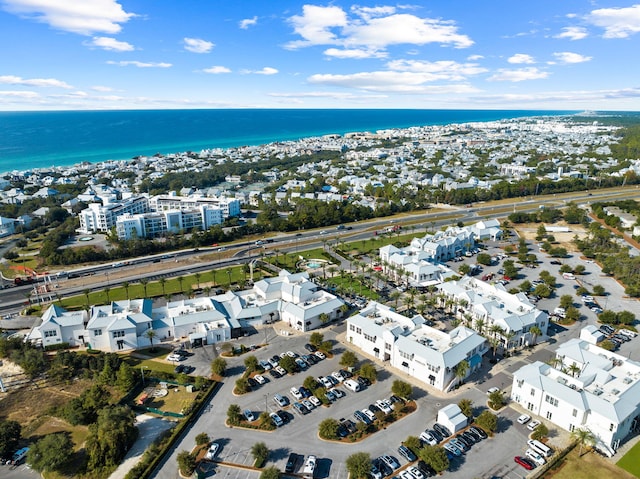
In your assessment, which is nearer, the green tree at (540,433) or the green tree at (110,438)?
the green tree at (110,438)

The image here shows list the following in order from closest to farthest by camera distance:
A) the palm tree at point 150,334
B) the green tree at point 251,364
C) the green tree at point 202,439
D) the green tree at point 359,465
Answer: the green tree at point 359,465, the green tree at point 202,439, the green tree at point 251,364, the palm tree at point 150,334

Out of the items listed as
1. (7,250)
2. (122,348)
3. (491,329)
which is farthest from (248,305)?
(7,250)

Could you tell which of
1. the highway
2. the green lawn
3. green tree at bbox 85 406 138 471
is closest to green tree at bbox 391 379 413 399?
the green lawn

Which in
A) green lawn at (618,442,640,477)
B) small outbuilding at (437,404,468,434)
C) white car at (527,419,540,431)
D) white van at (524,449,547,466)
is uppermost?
small outbuilding at (437,404,468,434)

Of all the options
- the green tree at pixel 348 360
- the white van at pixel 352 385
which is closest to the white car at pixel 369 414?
the white van at pixel 352 385

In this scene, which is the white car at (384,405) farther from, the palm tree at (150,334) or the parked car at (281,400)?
the palm tree at (150,334)

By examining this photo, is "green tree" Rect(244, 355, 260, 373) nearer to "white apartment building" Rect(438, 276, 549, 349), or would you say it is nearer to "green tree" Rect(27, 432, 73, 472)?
"green tree" Rect(27, 432, 73, 472)
